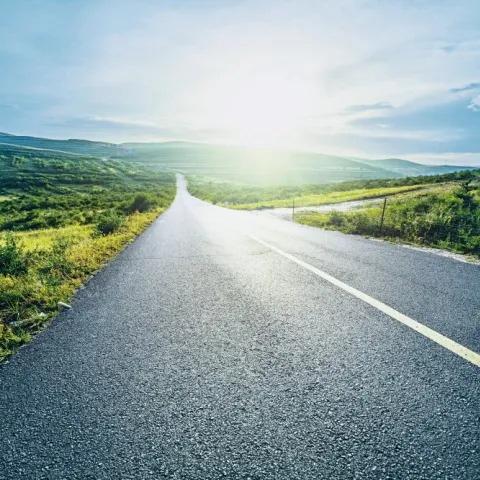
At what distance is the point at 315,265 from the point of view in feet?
20.1

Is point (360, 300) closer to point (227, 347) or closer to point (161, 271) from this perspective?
point (227, 347)

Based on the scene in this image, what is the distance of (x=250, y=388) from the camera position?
231 centimetres

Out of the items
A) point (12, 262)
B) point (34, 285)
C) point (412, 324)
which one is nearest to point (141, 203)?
point (12, 262)

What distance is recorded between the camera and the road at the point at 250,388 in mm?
1689

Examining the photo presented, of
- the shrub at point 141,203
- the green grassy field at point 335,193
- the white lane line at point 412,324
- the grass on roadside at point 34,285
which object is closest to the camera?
the white lane line at point 412,324

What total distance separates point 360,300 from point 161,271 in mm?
4135

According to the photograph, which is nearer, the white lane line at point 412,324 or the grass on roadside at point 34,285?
the white lane line at point 412,324

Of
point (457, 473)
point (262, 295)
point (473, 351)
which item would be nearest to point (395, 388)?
point (457, 473)

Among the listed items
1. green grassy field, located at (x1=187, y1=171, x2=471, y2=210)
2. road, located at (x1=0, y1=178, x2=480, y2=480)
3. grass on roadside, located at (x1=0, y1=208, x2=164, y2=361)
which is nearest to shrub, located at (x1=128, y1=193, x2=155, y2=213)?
green grassy field, located at (x1=187, y1=171, x2=471, y2=210)

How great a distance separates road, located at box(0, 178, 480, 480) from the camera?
1.69 m

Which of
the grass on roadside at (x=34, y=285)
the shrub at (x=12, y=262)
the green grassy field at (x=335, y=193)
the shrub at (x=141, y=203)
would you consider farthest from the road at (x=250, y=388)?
the green grassy field at (x=335, y=193)

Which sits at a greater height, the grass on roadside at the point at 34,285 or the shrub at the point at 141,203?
the shrub at the point at 141,203

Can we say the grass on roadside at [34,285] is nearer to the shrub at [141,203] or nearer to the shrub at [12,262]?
the shrub at [12,262]

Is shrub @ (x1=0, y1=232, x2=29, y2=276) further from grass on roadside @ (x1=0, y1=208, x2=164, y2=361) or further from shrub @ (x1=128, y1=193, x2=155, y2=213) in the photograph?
shrub @ (x1=128, y1=193, x2=155, y2=213)
